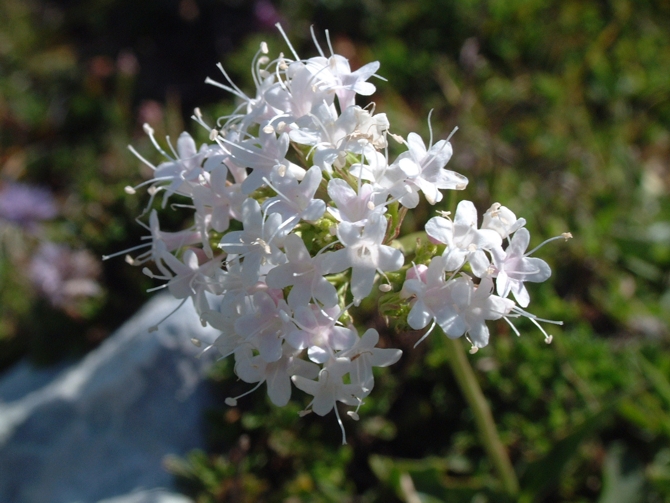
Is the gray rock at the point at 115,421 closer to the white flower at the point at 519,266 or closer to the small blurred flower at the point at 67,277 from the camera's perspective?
the small blurred flower at the point at 67,277

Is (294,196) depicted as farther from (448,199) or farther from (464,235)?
(448,199)

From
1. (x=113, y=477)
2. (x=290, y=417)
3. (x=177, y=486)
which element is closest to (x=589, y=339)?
(x=290, y=417)

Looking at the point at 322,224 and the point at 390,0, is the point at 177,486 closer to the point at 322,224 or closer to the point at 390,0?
the point at 322,224

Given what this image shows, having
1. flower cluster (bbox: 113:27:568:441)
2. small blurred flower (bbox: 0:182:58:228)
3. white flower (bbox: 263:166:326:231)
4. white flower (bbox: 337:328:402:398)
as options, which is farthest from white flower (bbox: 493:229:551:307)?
small blurred flower (bbox: 0:182:58:228)

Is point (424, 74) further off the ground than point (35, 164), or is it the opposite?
point (35, 164)

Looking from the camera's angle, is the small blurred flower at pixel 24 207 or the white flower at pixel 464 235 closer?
the white flower at pixel 464 235

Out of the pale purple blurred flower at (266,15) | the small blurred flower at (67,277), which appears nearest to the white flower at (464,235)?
the small blurred flower at (67,277)

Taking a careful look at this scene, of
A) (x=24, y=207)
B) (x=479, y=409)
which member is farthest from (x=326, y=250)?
(x=24, y=207)
